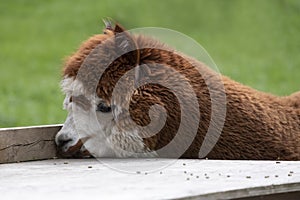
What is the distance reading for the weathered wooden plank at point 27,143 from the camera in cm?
516

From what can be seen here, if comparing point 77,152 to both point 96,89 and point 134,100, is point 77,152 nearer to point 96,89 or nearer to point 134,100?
point 96,89

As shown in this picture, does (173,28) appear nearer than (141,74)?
No

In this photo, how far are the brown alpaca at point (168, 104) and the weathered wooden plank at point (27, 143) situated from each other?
151 millimetres

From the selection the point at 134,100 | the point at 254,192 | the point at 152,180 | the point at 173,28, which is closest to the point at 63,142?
the point at 134,100

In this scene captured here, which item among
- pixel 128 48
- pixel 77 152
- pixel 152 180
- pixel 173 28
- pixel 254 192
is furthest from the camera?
pixel 173 28

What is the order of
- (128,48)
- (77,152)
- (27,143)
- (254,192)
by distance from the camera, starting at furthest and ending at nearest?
(27,143)
(77,152)
(128,48)
(254,192)

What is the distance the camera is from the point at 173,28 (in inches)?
678

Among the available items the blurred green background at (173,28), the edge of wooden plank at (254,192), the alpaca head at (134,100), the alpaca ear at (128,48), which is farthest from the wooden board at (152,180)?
the blurred green background at (173,28)

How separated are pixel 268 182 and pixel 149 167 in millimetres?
715

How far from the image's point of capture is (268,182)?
4223mm

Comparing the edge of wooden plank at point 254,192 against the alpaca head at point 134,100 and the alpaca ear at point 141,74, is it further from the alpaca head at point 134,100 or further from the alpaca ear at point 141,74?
the alpaca ear at point 141,74

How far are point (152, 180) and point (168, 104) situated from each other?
0.67 meters

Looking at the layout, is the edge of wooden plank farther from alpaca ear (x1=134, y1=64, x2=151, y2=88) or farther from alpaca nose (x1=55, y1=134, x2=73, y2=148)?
alpaca nose (x1=55, y1=134, x2=73, y2=148)

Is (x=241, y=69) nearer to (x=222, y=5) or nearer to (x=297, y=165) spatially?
(x=222, y=5)
